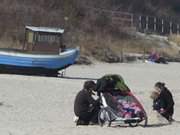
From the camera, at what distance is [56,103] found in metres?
22.2

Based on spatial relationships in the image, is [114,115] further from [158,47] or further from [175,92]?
[158,47]

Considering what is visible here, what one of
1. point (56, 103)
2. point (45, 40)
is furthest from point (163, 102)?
point (45, 40)

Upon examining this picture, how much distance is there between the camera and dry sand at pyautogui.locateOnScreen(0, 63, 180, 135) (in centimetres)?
1551

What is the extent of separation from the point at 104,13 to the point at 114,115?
150 feet

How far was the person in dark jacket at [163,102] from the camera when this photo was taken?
17.5 metres

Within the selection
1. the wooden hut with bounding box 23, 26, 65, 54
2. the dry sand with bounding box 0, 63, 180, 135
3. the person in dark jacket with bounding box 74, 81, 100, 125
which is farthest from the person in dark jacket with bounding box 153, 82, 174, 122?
the wooden hut with bounding box 23, 26, 65, 54

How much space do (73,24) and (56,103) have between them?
31675 millimetres

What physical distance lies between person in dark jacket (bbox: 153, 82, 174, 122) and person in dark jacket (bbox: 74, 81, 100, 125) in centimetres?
168

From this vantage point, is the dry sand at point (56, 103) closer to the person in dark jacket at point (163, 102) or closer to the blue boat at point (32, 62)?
the person in dark jacket at point (163, 102)

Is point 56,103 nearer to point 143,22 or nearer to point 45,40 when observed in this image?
point 45,40

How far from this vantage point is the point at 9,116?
1862 cm

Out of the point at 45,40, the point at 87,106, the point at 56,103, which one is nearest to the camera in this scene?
the point at 87,106

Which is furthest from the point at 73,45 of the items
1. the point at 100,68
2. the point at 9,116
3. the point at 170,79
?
the point at 9,116

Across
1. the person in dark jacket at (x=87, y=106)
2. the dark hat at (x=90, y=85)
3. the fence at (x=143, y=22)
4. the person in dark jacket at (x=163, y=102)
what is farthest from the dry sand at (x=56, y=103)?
the fence at (x=143, y=22)
